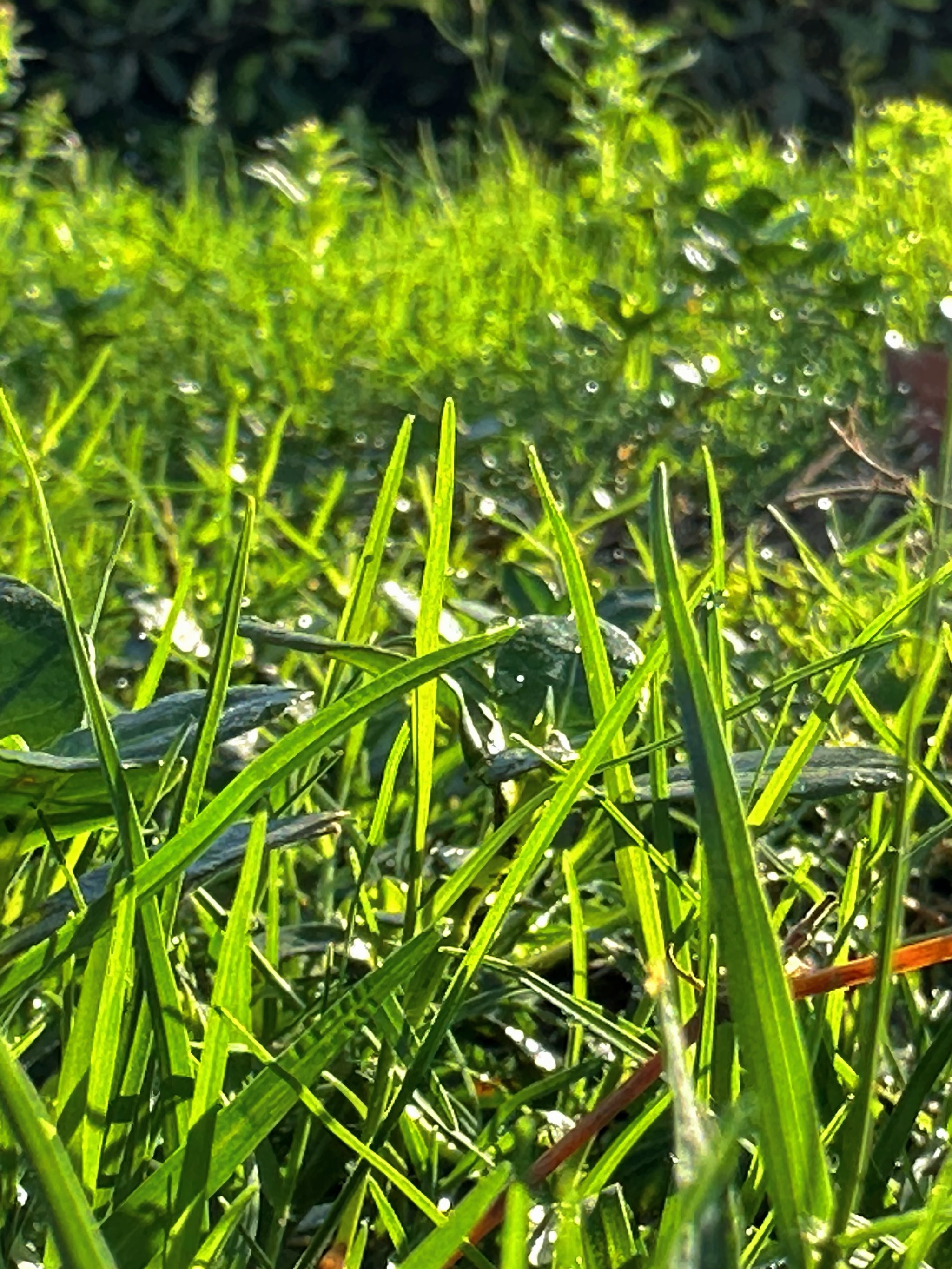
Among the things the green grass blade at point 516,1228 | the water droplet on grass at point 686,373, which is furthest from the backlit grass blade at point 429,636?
the water droplet on grass at point 686,373

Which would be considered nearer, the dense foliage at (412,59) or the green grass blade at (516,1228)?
the green grass blade at (516,1228)

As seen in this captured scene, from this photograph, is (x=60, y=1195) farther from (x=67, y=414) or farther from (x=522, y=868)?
(x=67, y=414)

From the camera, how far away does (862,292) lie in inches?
85.7

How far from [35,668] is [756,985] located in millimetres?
381

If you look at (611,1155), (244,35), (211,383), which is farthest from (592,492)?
(244,35)

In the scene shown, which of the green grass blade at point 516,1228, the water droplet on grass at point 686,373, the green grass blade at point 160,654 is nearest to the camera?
the green grass blade at point 516,1228

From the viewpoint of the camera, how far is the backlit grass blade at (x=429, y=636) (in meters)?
0.78

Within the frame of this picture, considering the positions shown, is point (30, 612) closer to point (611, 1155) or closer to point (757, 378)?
point (611, 1155)

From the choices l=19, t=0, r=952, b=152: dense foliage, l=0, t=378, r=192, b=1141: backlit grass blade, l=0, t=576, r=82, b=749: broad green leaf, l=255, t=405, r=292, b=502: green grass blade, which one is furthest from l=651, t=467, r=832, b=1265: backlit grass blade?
l=19, t=0, r=952, b=152: dense foliage

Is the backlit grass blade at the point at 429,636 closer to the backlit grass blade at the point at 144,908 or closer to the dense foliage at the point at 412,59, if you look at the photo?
the backlit grass blade at the point at 144,908

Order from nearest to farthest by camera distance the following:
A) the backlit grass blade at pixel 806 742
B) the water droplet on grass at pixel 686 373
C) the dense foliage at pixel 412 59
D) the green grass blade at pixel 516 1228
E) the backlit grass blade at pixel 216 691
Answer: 1. the green grass blade at pixel 516 1228
2. the backlit grass blade at pixel 216 691
3. the backlit grass blade at pixel 806 742
4. the water droplet on grass at pixel 686 373
5. the dense foliage at pixel 412 59

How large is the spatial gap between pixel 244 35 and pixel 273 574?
5.30m

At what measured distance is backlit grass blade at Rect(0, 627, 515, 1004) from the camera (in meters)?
0.62

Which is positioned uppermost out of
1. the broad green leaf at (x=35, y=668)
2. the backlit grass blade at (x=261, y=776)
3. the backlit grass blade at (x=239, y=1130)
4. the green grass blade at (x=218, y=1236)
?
the broad green leaf at (x=35, y=668)
